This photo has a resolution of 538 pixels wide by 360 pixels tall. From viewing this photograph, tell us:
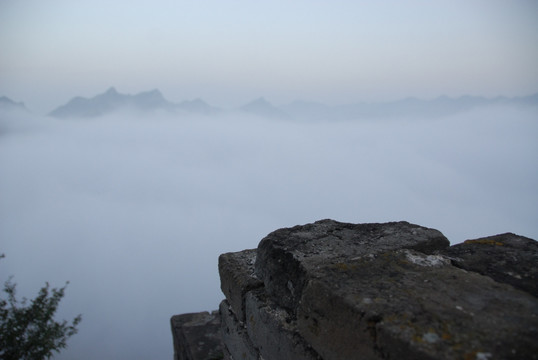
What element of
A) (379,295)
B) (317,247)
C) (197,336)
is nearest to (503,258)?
(379,295)

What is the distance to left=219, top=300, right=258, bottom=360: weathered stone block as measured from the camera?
2.50 m

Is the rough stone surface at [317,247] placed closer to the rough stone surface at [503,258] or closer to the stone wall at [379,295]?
the stone wall at [379,295]

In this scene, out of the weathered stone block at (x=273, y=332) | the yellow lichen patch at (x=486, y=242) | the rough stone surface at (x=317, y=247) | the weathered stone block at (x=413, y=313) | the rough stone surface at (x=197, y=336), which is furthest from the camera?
the rough stone surface at (x=197, y=336)

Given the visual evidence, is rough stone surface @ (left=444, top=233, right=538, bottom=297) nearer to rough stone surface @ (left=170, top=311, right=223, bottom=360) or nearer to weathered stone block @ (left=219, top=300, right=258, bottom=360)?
weathered stone block @ (left=219, top=300, right=258, bottom=360)

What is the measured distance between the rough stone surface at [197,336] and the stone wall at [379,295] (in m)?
1.31

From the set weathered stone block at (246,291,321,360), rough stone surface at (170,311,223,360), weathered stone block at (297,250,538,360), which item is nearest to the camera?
weathered stone block at (297,250,538,360)

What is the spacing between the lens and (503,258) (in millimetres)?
1975

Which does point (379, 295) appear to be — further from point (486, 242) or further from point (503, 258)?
point (486, 242)

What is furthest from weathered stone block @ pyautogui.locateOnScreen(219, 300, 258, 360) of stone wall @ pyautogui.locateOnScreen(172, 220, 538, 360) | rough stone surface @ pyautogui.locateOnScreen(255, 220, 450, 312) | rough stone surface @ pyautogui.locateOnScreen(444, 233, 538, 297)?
rough stone surface @ pyautogui.locateOnScreen(444, 233, 538, 297)

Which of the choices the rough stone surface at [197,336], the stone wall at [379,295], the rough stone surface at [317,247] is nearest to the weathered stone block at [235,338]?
the stone wall at [379,295]

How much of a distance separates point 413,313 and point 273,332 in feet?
3.01

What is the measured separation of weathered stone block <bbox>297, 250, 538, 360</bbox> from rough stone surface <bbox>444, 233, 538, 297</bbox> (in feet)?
0.41

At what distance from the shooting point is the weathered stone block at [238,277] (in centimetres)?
243

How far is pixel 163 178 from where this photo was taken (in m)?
137
